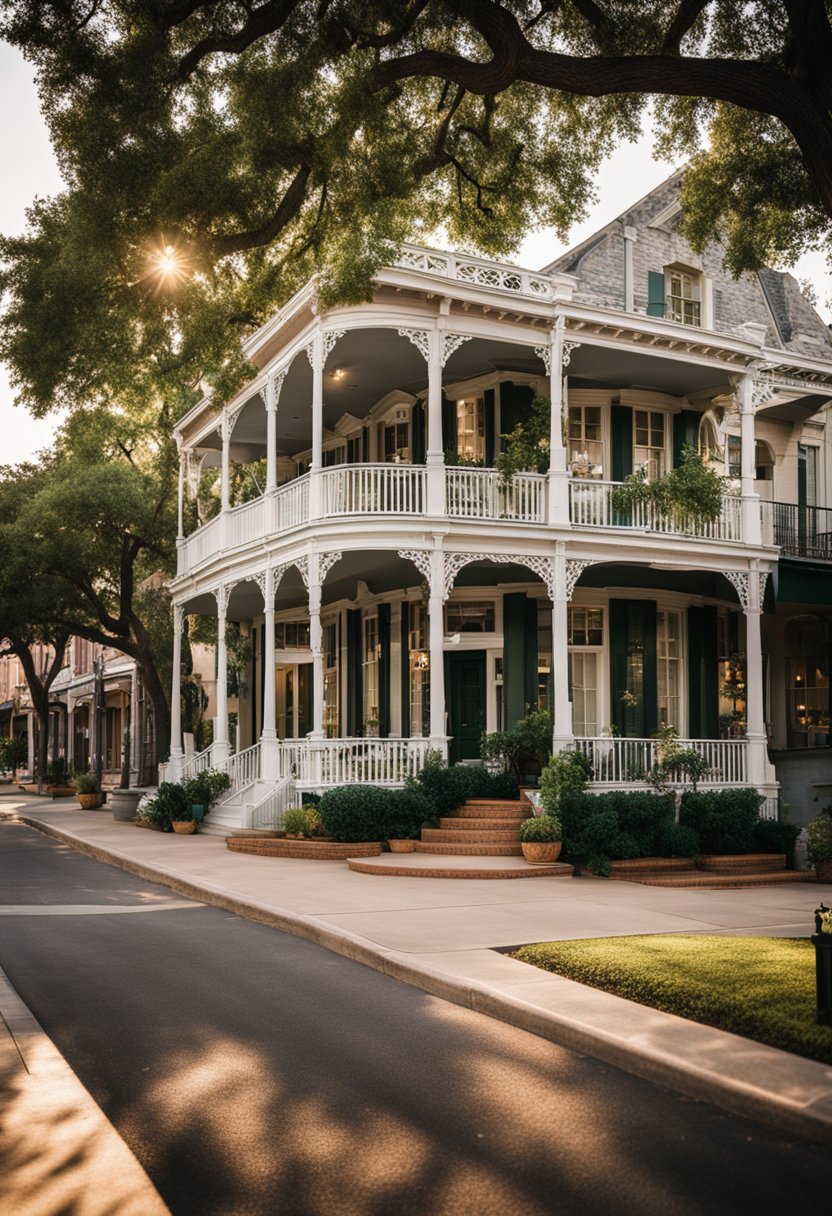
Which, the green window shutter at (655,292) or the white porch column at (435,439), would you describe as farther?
the green window shutter at (655,292)

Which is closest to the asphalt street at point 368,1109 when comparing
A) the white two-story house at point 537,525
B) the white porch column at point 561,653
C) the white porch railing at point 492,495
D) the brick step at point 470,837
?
the brick step at point 470,837

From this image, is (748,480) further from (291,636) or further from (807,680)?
(291,636)

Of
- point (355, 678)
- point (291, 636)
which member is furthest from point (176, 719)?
point (355, 678)

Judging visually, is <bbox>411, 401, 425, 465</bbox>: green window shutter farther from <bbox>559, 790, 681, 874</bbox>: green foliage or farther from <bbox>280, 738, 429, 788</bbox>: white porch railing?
<bbox>559, 790, 681, 874</bbox>: green foliage

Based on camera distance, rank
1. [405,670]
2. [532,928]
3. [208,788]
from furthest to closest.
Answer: [208,788] → [405,670] → [532,928]

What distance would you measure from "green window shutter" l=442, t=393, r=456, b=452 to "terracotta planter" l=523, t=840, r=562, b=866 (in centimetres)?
840

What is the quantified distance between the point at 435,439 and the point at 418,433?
2.92m

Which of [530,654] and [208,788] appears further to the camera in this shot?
[208,788]

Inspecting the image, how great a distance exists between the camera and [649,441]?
24.1m

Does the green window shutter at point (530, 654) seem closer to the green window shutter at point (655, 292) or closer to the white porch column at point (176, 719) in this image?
the green window shutter at point (655, 292)

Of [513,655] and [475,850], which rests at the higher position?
[513,655]

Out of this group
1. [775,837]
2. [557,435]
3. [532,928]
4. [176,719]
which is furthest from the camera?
[176,719]

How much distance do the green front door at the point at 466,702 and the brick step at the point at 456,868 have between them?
15.9ft

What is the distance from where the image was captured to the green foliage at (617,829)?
1772 centimetres
